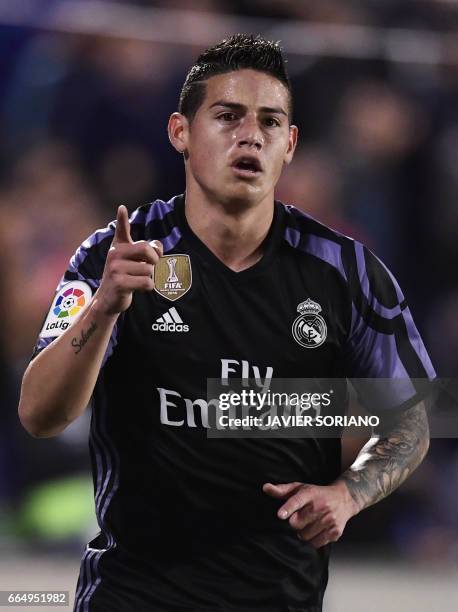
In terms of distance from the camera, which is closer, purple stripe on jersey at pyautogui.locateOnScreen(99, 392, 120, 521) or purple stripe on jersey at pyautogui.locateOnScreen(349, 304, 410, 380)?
purple stripe on jersey at pyautogui.locateOnScreen(99, 392, 120, 521)

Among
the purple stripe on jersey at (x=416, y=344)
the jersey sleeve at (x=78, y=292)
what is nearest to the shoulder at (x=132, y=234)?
the jersey sleeve at (x=78, y=292)

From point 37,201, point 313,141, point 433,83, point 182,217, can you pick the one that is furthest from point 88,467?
point 433,83

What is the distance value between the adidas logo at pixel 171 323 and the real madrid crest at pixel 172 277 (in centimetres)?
5

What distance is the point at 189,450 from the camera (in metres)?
2.53

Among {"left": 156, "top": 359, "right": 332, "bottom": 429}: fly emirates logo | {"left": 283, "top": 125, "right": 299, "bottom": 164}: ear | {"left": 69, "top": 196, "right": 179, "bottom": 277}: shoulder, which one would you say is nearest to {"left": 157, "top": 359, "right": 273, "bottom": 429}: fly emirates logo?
{"left": 156, "top": 359, "right": 332, "bottom": 429}: fly emirates logo

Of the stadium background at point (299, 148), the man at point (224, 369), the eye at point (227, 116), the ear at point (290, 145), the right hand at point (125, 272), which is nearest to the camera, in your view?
the right hand at point (125, 272)

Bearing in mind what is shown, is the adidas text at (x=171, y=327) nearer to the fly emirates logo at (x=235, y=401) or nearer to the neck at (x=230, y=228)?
the fly emirates logo at (x=235, y=401)

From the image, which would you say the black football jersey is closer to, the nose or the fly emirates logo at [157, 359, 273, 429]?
the fly emirates logo at [157, 359, 273, 429]

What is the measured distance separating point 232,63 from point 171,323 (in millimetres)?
787

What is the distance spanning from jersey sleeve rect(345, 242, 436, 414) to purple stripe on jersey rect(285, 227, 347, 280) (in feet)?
0.13

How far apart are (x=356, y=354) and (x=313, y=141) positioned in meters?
3.23

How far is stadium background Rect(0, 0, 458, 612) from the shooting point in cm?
527

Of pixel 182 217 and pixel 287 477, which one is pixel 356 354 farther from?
pixel 182 217

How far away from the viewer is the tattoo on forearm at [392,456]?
→ 2.63m
